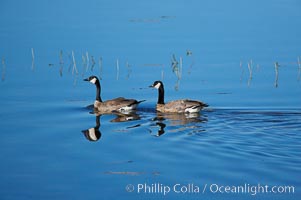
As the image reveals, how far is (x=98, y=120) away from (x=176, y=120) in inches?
84.5

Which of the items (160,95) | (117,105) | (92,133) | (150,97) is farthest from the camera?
(150,97)

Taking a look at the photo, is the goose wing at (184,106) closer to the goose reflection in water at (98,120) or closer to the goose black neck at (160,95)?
the goose black neck at (160,95)

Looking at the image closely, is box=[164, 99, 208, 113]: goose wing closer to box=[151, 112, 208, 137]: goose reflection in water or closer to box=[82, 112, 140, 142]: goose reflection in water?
box=[151, 112, 208, 137]: goose reflection in water

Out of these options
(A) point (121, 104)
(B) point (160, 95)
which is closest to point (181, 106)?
(B) point (160, 95)

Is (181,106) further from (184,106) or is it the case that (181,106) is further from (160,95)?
(160,95)

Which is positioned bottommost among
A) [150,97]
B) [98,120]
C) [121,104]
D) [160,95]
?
[98,120]

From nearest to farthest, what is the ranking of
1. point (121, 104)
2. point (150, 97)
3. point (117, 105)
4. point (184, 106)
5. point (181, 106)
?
1. point (184, 106)
2. point (181, 106)
3. point (121, 104)
4. point (117, 105)
5. point (150, 97)

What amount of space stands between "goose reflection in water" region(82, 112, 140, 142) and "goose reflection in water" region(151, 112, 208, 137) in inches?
28.1

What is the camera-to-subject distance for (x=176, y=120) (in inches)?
712

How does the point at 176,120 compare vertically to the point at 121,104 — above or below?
below

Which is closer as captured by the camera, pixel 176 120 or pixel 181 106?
pixel 176 120

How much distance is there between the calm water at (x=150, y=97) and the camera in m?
12.5

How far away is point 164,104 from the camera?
1925cm

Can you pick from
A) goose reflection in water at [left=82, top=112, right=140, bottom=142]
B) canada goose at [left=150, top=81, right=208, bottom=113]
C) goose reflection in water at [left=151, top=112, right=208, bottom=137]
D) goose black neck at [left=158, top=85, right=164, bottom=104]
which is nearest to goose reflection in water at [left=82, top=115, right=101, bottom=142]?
goose reflection in water at [left=82, top=112, right=140, bottom=142]
